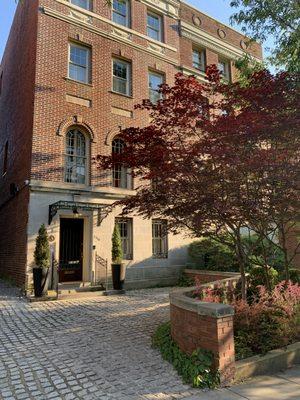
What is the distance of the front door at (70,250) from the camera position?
1217 centimetres

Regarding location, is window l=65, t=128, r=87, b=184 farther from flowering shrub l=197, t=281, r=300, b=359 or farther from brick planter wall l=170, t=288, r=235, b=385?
brick planter wall l=170, t=288, r=235, b=385

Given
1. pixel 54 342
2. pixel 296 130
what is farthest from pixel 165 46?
pixel 54 342

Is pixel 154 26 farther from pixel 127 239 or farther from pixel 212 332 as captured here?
pixel 212 332

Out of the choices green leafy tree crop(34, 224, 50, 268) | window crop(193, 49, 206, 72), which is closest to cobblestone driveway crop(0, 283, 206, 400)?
green leafy tree crop(34, 224, 50, 268)

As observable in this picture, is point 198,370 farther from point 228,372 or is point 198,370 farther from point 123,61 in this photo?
point 123,61

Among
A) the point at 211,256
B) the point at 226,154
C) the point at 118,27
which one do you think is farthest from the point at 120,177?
the point at 226,154

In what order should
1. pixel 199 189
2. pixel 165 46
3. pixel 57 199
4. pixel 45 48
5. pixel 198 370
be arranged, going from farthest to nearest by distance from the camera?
pixel 165 46 → pixel 45 48 → pixel 57 199 → pixel 199 189 → pixel 198 370

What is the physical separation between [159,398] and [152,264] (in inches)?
385

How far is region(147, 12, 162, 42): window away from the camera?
1616 centimetres

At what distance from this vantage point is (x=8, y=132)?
55.0ft

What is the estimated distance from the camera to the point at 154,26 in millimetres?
16359

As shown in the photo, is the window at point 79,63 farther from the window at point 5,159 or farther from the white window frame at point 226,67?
the white window frame at point 226,67

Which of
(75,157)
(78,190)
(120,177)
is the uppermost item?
(75,157)

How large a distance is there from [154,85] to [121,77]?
1.76m
